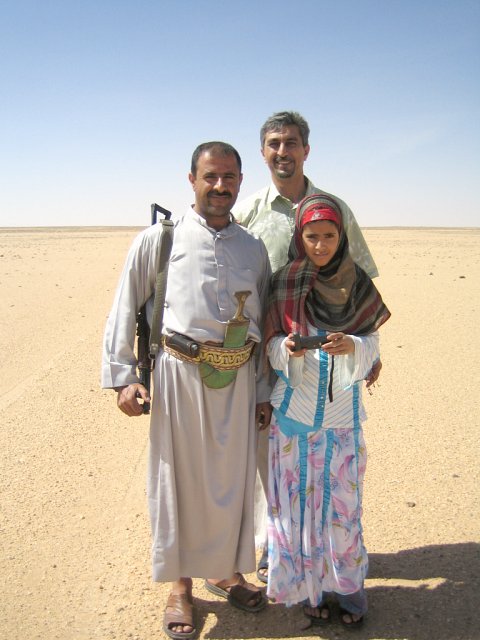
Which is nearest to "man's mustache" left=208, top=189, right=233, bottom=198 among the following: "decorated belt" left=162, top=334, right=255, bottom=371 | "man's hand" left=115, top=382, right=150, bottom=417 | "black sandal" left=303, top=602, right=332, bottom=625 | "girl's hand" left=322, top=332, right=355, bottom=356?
"decorated belt" left=162, top=334, right=255, bottom=371

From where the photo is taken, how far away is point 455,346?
820 cm

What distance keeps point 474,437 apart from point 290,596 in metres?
2.91

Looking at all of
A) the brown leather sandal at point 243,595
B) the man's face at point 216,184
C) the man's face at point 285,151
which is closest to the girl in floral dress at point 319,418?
the brown leather sandal at point 243,595

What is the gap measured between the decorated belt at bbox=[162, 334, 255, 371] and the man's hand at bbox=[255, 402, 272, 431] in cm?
33

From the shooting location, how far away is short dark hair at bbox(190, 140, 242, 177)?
2855mm

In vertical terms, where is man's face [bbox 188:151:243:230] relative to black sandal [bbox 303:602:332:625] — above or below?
above

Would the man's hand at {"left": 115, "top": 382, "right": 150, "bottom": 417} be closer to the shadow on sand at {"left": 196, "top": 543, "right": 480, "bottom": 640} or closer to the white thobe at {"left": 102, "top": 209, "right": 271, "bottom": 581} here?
the white thobe at {"left": 102, "top": 209, "right": 271, "bottom": 581}

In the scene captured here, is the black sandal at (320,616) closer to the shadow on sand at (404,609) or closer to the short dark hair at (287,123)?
the shadow on sand at (404,609)

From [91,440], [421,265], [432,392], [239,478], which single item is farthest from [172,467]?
[421,265]

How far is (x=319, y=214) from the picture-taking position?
2662mm

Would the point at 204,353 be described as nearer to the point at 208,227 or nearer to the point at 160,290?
the point at 160,290

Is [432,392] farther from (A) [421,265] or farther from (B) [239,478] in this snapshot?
(A) [421,265]

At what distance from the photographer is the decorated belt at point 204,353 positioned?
275cm

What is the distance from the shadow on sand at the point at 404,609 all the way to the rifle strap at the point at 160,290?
145 centimetres
